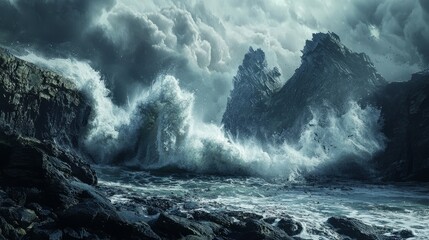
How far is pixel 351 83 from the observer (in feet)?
309

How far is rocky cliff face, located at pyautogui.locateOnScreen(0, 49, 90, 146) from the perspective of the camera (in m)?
54.5

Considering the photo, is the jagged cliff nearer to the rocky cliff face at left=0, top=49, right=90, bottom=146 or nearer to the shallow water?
the shallow water

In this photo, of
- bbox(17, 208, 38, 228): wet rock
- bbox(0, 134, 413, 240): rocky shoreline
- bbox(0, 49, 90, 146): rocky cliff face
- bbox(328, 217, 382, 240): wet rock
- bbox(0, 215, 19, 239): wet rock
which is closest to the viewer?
bbox(0, 215, 19, 239): wet rock

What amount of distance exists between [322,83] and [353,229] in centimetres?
7565

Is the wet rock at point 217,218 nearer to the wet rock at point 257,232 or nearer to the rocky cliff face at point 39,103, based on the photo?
the wet rock at point 257,232

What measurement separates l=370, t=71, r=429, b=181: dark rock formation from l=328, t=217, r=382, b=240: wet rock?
37159 mm

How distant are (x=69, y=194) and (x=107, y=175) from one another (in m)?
23.5

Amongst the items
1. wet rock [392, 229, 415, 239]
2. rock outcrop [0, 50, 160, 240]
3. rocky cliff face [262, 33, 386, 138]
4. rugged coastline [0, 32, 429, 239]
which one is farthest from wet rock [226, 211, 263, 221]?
rocky cliff face [262, 33, 386, 138]

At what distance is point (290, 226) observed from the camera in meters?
27.9

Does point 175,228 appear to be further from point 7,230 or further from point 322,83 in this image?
point 322,83

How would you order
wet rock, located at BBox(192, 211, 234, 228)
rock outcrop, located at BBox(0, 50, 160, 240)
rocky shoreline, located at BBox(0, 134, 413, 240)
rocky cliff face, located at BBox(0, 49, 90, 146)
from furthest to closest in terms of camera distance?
rocky cliff face, located at BBox(0, 49, 90, 146)
wet rock, located at BBox(192, 211, 234, 228)
rocky shoreline, located at BBox(0, 134, 413, 240)
rock outcrop, located at BBox(0, 50, 160, 240)

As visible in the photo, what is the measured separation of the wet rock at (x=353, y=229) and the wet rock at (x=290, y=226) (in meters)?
2.36

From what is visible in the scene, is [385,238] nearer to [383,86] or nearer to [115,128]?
[115,128]

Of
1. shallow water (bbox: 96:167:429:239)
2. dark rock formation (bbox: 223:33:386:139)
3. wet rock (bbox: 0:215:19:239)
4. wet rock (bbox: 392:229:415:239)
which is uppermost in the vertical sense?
dark rock formation (bbox: 223:33:386:139)
